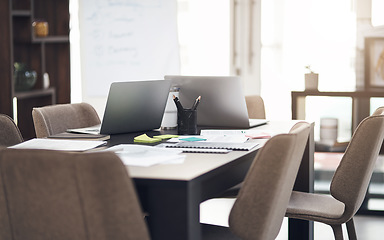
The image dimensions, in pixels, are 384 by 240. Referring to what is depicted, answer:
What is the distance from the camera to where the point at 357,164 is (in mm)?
2520

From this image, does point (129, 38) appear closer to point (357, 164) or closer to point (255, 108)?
point (255, 108)

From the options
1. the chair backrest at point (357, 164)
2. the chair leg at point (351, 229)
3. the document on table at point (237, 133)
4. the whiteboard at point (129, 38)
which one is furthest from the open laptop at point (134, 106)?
the whiteboard at point (129, 38)

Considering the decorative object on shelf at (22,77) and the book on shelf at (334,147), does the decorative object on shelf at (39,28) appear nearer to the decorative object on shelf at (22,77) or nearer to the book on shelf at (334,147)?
the decorative object on shelf at (22,77)

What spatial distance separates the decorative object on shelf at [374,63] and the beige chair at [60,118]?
2149mm

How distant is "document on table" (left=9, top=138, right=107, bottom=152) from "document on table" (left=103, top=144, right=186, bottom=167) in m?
0.10

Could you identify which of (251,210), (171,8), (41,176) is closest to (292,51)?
(171,8)

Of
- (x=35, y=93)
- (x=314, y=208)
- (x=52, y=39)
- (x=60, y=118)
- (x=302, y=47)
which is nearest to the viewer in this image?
(x=314, y=208)

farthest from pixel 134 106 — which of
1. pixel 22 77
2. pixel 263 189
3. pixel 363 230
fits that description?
pixel 22 77

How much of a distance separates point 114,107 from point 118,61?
8.60 feet

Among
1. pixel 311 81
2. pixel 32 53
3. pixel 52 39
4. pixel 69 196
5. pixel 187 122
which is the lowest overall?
pixel 69 196

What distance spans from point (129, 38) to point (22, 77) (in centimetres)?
109

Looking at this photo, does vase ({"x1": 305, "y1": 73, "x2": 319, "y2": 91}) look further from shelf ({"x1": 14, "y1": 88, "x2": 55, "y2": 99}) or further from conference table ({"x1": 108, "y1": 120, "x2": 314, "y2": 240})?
conference table ({"x1": 108, "y1": 120, "x2": 314, "y2": 240})

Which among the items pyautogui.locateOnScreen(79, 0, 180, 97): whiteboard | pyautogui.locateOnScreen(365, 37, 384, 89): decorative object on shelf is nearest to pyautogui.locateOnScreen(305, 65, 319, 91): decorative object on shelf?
pyautogui.locateOnScreen(365, 37, 384, 89): decorative object on shelf

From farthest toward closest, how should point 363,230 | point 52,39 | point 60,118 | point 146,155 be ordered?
1. point 52,39
2. point 363,230
3. point 60,118
4. point 146,155
